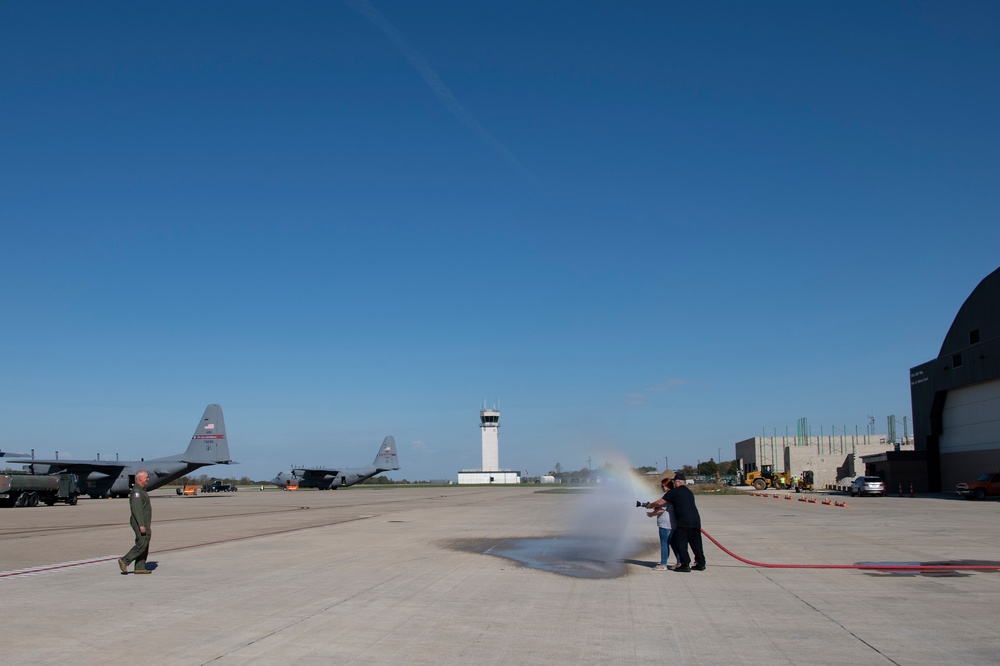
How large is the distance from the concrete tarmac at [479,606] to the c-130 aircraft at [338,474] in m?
76.9

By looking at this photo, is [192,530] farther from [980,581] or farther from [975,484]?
[975,484]

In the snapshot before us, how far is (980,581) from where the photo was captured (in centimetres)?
1213

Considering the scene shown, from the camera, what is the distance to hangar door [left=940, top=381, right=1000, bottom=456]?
48469mm

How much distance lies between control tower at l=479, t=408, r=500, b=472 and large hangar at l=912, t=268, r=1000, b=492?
85056 millimetres

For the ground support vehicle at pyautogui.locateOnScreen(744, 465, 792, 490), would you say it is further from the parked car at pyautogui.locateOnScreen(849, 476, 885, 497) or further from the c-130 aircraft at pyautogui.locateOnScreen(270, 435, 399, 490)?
the c-130 aircraft at pyautogui.locateOnScreen(270, 435, 399, 490)

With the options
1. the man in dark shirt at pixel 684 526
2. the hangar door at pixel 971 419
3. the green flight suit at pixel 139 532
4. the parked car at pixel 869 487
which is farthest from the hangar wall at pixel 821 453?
the green flight suit at pixel 139 532

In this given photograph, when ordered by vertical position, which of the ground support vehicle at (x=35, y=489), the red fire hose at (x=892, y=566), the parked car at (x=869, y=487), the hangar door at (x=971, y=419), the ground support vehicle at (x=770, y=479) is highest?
the hangar door at (x=971, y=419)

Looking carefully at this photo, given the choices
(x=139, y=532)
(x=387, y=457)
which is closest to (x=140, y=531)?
(x=139, y=532)

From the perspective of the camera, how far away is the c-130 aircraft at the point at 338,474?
94625 mm

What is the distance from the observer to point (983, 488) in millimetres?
43375

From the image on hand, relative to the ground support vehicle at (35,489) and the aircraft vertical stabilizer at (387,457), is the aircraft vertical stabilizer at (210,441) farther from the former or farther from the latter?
the aircraft vertical stabilizer at (387,457)

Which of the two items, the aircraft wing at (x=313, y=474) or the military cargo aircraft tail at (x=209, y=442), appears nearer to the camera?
the military cargo aircraft tail at (x=209, y=442)

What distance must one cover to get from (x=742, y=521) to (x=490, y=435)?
370 feet

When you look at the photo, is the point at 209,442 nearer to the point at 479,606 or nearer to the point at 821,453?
the point at 479,606
